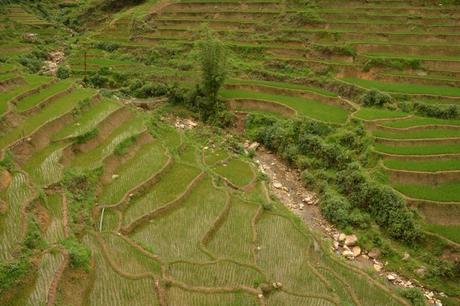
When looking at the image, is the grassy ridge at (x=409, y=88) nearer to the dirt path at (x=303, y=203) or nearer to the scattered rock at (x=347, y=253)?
the dirt path at (x=303, y=203)

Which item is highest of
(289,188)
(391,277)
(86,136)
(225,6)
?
(225,6)

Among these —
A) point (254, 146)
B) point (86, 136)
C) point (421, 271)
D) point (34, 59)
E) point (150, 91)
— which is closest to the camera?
point (421, 271)

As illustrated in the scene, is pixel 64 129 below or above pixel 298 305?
above

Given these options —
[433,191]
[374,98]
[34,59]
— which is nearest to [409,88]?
[374,98]

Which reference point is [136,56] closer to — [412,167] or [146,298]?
[412,167]

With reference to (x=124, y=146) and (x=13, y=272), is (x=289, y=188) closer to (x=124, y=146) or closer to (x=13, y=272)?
(x=124, y=146)

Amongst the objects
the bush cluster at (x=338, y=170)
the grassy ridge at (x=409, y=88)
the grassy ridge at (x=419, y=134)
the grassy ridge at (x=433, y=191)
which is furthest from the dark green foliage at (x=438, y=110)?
the grassy ridge at (x=433, y=191)

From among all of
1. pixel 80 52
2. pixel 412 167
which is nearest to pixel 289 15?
pixel 80 52

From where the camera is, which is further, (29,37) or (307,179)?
(29,37)
